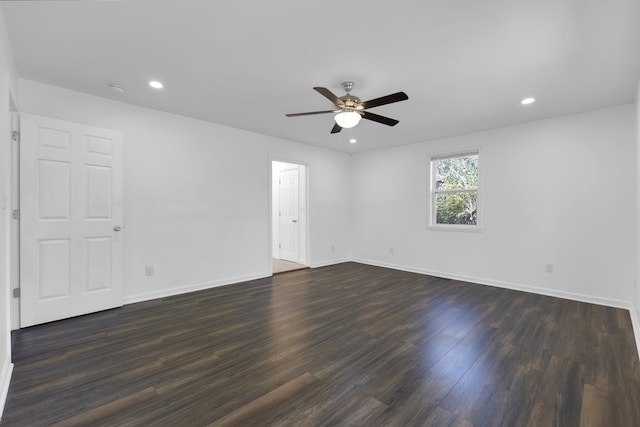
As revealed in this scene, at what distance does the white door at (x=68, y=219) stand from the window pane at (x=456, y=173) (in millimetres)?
4880

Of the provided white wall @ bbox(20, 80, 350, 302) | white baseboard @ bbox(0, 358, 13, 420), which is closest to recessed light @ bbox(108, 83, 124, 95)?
white wall @ bbox(20, 80, 350, 302)

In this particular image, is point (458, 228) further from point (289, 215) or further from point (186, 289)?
point (186, 289)

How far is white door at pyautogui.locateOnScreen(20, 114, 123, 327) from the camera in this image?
286cm

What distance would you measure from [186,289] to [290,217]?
2808mm

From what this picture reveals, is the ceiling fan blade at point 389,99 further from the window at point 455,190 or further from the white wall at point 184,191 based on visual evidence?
the window at point 455,190

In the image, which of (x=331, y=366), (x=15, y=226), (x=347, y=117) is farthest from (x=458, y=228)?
(x=15, y=226)

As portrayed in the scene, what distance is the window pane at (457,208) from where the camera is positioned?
4.80m

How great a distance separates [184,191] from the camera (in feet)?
13.3

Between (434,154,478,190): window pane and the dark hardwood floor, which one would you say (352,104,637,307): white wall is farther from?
the dark hardwood floor

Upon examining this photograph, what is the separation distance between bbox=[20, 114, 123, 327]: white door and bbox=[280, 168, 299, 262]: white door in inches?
131

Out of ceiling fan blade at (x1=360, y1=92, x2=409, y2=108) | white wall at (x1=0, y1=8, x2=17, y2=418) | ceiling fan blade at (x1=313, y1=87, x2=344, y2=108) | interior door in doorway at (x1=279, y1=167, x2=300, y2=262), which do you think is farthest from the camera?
interior door in doorway at (x1=279, y1=167, x2=300, y2=262)

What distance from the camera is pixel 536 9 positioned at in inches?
73.7

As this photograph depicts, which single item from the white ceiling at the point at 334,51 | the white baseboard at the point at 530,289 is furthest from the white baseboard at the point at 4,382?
the white baseboard at the point at 530,289

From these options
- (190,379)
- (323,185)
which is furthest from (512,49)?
(323,185)
